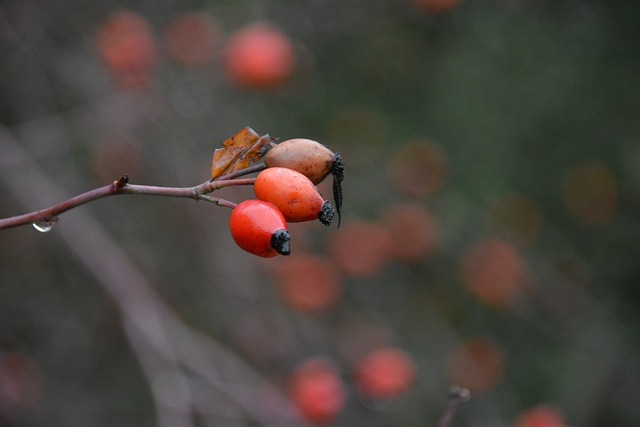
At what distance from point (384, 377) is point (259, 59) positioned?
1588mm

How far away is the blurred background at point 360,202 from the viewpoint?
318cm

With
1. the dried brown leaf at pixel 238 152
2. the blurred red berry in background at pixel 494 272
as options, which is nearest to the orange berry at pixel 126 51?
the blurred red berry in background at pixel 494 272

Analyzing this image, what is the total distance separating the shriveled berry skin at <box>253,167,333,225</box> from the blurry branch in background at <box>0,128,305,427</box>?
1187 millimetres

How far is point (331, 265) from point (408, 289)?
0.66 metres

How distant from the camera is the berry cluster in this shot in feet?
3.10

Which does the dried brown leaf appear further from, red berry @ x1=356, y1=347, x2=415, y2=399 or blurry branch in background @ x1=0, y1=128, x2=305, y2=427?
red berry @ x1=356, y1=347, x2=415, y2=399

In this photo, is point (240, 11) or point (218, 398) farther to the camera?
point (240, 11)

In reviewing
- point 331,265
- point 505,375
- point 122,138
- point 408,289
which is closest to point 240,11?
point 122,138

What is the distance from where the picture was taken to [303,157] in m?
0.98

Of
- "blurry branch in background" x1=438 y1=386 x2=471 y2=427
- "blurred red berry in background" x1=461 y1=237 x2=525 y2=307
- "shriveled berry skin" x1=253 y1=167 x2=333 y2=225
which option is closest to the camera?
"shriveled berry skin" x1=253 y1=167 x2=333 y2=225

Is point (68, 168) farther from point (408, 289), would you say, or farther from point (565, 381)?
point (565, 381)

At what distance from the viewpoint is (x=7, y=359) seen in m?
2.93

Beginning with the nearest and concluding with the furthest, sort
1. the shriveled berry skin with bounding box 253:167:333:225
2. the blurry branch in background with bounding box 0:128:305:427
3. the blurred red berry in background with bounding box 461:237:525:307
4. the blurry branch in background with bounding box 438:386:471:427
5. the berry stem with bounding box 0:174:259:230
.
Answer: the berry stem with bounding box 0:174:259:230
the shriveled berry skin with bounding box 253:167:333:225
the blurry branch in background with bounding box 438:386:471:427
the blurry branch in background with bounding box 0:128:305:427
the blurred red berry in background with bounding box 461:237:525:307

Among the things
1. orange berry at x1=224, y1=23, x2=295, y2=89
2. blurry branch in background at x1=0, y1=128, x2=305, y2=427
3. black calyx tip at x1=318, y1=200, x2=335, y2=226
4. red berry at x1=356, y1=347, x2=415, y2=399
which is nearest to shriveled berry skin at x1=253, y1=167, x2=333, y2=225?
black calyx tip at x1=318, y1=200, x2=335, y2=226
